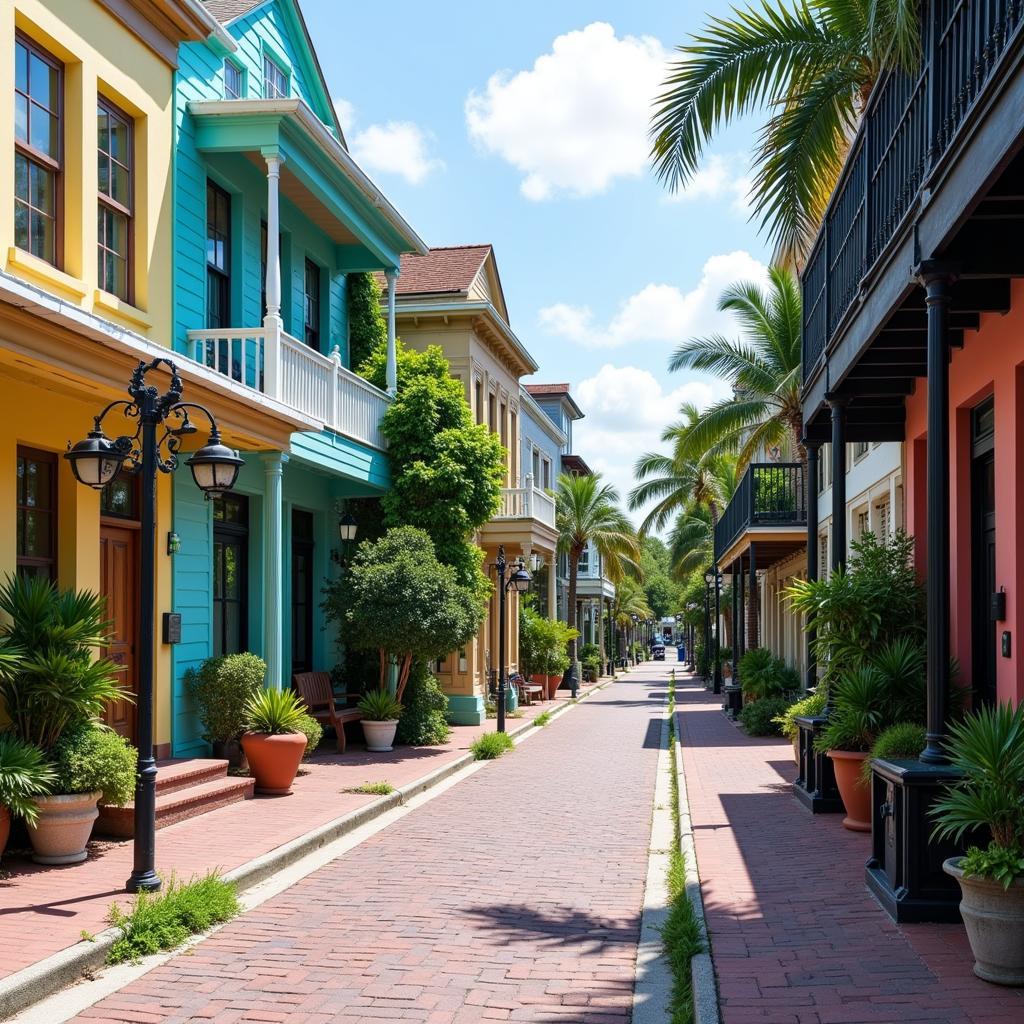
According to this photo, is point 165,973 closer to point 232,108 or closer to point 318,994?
point 318,994

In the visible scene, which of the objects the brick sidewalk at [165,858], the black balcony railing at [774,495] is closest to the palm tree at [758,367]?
the black balcony railing at [774,495]

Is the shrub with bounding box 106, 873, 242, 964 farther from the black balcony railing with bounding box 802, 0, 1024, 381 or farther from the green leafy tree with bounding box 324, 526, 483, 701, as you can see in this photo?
the green leafy tree with bounding box 324, 526, 483, 701

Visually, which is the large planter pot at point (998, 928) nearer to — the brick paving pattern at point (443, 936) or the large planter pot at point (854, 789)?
the brick paving pattern at point (443, 936)

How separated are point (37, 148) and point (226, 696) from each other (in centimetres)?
565

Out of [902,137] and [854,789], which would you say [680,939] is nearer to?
[854,789]

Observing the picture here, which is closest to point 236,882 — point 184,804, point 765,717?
point 184,804

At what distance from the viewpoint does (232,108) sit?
508 inches

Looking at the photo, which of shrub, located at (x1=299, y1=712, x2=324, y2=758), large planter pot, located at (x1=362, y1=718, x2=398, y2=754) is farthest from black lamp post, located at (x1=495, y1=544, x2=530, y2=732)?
shrub, located at (x1=299, y1=712, x2=324, y2=758)

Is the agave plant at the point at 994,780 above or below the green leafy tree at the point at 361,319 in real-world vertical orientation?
below

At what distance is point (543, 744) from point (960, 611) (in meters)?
10.3

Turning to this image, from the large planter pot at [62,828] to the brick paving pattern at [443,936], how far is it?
1.65m

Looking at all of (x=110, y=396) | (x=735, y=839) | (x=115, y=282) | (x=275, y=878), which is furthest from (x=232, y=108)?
(x=735, y=839)

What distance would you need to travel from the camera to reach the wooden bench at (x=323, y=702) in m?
16.4

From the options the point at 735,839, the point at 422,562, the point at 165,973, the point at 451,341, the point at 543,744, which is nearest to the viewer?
the point at 165,973
